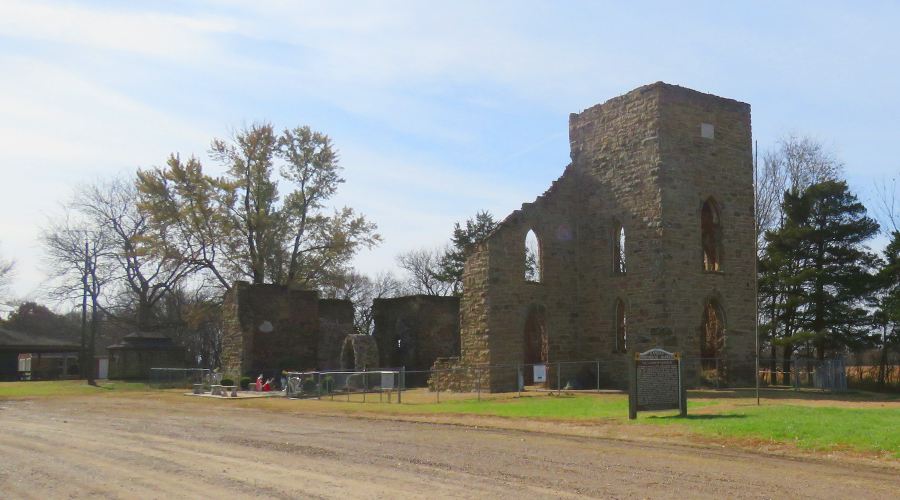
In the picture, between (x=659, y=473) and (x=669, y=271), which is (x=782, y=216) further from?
(x=659, y=473)

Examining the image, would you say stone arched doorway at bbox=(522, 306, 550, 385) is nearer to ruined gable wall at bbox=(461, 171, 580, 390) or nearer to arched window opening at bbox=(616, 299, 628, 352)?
ruined gable wall at bbox=(461, 171, 580, 390)

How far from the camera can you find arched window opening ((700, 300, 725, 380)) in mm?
26641

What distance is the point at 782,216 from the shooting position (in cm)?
4128

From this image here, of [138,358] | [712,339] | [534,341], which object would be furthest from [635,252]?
[138,358]

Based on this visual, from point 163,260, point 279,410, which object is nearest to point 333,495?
point 279,410

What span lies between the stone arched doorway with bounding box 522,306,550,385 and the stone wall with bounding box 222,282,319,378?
13379 mm

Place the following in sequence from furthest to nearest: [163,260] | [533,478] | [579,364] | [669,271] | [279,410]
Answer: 1. [163,260]
2. [579,364]
3. [669,271]
4. [279,410]
5. [533,478]

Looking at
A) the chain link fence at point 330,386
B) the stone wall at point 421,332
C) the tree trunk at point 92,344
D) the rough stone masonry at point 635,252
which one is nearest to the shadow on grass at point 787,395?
the rough stone masonry at point 635,252

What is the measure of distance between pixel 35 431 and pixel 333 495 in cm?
1130

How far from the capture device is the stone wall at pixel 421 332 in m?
40.5

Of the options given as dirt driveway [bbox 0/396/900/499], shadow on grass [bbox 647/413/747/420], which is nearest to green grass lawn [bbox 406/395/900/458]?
shadow on grass [bbox 647/413/747/420]

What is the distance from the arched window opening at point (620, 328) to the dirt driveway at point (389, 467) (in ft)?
41.0

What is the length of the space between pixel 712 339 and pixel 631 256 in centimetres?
401

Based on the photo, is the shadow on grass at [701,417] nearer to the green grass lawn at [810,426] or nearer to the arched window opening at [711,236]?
the green grass lawn at [810,426]
